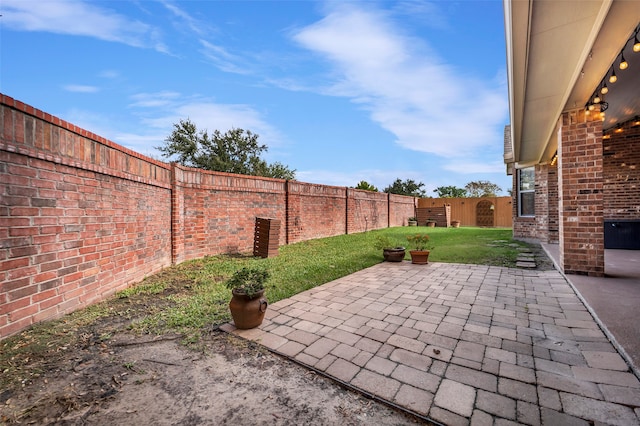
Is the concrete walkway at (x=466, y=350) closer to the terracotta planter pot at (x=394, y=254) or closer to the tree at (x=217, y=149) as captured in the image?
the terracotta planter pot at (x=394, y=254)

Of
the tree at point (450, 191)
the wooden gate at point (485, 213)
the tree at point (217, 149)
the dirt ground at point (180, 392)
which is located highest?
the tree at point (217, 149)

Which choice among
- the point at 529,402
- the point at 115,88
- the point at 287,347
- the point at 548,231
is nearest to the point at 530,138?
the point at 548,231

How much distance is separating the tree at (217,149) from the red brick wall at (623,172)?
21060mm

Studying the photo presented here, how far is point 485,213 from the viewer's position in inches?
781

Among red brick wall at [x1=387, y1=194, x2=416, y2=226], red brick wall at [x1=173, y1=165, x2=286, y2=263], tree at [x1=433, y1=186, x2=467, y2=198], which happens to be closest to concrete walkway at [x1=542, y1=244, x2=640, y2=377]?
red brick wall at [x1=173, y1=165, x2=286, y2=263]

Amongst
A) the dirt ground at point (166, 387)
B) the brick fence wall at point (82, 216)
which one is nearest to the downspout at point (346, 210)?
the brick fence wall at point (82, 216)

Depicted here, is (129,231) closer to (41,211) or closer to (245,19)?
(41,211)

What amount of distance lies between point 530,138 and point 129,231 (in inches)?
355

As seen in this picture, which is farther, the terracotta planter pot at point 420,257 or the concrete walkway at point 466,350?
the terracotta planter pot at point 420,257

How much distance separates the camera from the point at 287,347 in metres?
2.39

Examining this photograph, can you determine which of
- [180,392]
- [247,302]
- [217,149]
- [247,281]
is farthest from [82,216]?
[217,149]

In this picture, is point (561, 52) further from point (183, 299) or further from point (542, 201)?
point (542, 201)

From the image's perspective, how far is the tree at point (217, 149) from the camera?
20.7 metres

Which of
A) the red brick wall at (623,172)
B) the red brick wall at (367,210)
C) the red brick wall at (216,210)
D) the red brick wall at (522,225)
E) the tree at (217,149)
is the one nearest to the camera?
the red brick wall at (216,210)
